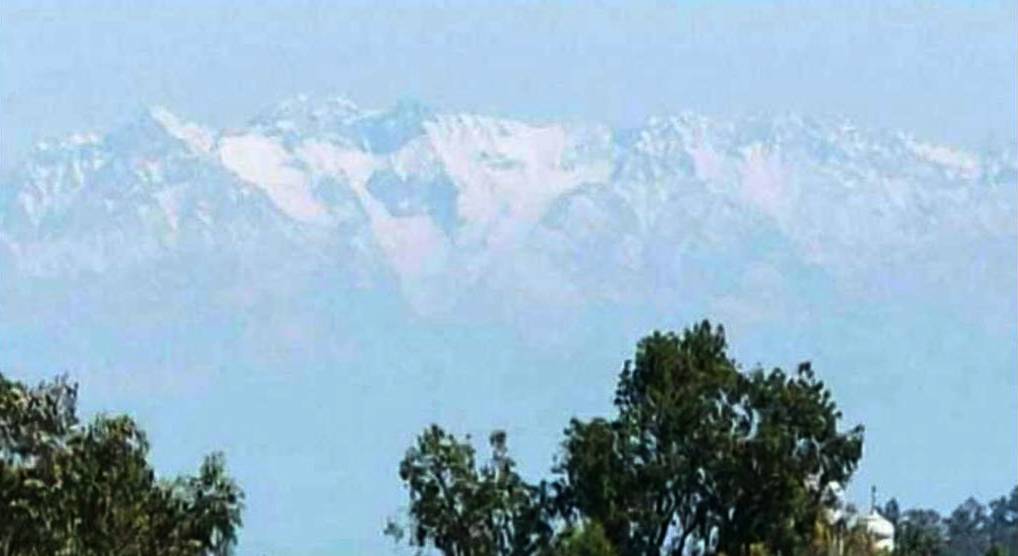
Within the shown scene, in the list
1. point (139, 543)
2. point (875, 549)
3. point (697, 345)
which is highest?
point (697, 345)

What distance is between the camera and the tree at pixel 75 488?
5516 centimetres

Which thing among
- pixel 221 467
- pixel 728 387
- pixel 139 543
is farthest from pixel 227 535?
pixel 728 387

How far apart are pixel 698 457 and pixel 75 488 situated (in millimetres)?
16795

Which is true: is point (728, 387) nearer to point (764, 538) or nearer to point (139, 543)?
point (764, 538)

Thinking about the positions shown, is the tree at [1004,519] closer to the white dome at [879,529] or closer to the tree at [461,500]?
the white dome at [879,529]

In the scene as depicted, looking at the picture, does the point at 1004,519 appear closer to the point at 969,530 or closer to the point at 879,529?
the point at 969,530

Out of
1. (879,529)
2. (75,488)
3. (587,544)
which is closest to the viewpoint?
(75,488)

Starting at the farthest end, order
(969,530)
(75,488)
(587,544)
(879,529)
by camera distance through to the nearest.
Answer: (969,530) → (879,529) → (587,544) → (75,488)

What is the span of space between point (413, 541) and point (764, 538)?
6.91 metres

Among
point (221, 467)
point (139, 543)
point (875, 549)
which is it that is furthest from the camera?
point (875, 549)

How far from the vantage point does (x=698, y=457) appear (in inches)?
2704

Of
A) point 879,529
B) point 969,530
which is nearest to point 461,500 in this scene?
point 879,529

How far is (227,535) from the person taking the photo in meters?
59.9

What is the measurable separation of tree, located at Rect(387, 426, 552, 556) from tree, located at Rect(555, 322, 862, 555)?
1.64 m
